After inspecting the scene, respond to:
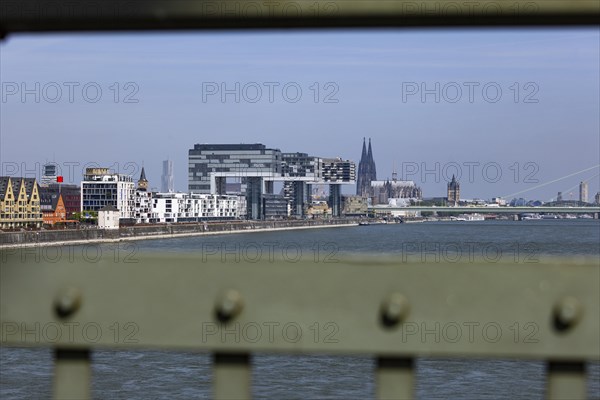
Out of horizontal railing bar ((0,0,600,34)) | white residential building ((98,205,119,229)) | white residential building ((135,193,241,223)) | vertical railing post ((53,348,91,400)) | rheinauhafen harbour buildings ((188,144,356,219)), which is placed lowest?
vertical railing post ((53,348,91,400))

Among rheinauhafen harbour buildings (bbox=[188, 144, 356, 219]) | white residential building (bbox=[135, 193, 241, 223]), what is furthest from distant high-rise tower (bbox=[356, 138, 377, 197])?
white residential building (bbox=[135, 193, 241, 223])

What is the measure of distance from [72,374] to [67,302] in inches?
3.9

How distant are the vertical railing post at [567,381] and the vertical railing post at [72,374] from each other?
605mm

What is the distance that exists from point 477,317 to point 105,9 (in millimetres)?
605

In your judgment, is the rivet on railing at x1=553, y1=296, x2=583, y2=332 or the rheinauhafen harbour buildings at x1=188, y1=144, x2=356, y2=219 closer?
the rivet on railing at x1=553, y1=296, x2=583, y2=332

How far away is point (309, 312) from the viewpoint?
1.11 meters

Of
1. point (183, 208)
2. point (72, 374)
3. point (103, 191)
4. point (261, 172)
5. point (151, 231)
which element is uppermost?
point (261, 172)

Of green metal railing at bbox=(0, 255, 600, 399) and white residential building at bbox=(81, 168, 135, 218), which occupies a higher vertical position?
white residential building at bbox=(81, 168, 135, 218)

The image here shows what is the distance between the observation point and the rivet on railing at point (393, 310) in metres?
1.09

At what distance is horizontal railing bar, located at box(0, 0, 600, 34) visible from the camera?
40.8 inches

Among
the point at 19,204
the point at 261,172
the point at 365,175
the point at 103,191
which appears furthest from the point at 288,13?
the point at 365,175

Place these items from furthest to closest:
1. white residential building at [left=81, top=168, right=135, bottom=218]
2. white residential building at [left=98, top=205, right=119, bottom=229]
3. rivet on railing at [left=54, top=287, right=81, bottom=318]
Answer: white residential building at [left=81, top=168, right=135, bottom=218], white residential building at [left=98, top=205, right=119, bottom=229], rivet on railing at [left=54, top=287, right=81, bottom=318]

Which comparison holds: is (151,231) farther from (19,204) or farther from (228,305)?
(228,305)

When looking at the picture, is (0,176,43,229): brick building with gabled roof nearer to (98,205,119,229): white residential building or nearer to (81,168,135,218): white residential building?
(98,205,119,229): white residential building
